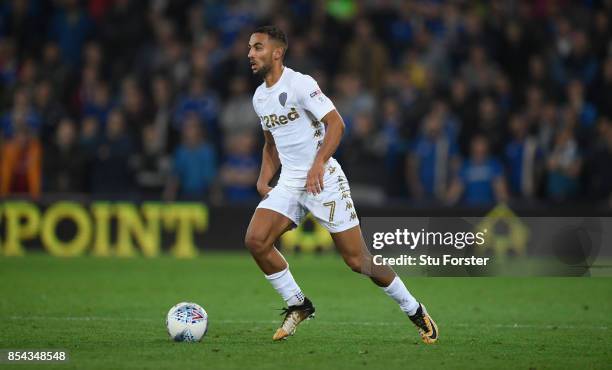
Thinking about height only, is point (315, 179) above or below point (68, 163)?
above

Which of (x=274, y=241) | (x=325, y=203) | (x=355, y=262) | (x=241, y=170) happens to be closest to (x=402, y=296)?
(x=355, y=262)

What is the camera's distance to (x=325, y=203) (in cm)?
936

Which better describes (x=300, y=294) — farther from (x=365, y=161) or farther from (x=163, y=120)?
(x=163, y=120)

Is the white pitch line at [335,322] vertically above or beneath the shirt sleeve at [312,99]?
beneath

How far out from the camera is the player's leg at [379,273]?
9.33 metres

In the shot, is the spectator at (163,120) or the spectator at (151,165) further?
the spectator at (163,120)

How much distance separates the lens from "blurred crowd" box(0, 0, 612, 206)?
18.7m

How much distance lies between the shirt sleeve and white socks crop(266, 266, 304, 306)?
55.1 inches

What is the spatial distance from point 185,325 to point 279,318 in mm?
2200

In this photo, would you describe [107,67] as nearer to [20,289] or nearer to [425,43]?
[425,43]

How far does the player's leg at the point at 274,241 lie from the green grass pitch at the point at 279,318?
0.84 ft

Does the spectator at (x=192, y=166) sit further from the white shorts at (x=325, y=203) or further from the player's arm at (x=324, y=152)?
the player's arm at (x=324, y=152)

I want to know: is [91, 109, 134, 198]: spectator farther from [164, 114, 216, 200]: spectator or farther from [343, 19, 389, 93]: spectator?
[343, 19, 389, 93]: spectator

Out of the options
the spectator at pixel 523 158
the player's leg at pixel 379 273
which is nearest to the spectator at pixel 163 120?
the spectator at pixel 523 158
